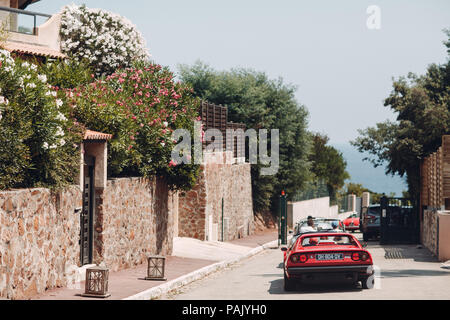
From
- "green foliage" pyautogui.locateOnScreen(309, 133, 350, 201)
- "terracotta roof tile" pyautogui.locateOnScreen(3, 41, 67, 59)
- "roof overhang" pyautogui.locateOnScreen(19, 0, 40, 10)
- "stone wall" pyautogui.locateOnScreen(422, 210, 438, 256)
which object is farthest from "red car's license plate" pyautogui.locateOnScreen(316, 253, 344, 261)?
"green foliage" pyautogui.locateOnScreen(309, 133, 350, 201)

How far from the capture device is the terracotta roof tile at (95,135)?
17.3 meters

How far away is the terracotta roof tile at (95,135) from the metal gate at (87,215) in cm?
75

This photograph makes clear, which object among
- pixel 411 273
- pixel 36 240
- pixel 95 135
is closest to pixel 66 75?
pixel 95 135

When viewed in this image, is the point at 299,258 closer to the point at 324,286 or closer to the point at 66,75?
the point at 324,286

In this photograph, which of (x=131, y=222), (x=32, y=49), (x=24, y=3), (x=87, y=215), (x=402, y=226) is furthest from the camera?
(x=24, y=3)

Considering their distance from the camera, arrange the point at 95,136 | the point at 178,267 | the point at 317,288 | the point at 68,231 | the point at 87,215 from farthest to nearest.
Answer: the point at 178,267 → the point at 87,215 → the point at 95,136 → the point at 68,231 → the point at 317,288

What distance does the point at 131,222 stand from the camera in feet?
67.8

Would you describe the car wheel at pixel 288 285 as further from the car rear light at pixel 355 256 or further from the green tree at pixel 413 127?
the green tree at pixel 413 127

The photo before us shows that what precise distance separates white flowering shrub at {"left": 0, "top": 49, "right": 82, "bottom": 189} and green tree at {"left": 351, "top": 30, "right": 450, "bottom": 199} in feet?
82.6

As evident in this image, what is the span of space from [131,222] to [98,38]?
14.9m
